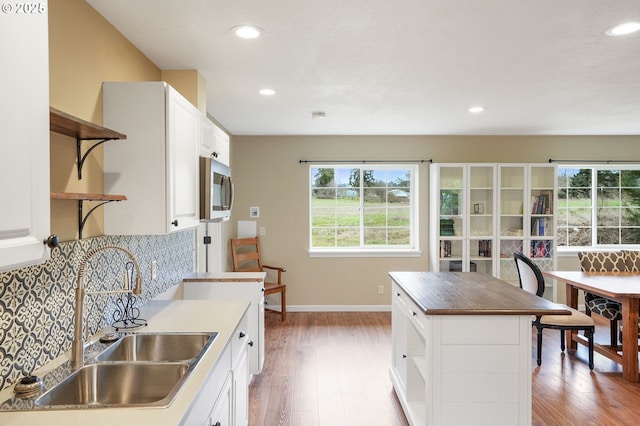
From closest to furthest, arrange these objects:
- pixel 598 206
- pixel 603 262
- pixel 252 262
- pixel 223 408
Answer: pixel 223 408
pixel 603 262
pixel 252 262
pixel 598 206

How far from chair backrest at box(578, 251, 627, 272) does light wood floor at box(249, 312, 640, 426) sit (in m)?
0.76

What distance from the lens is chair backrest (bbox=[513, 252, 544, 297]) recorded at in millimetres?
3604

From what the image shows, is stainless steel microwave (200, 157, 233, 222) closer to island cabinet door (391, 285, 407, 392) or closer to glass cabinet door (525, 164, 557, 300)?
island cabinet door (391, 285, 407, 392)

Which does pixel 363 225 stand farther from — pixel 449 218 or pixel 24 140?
pixel 24 140

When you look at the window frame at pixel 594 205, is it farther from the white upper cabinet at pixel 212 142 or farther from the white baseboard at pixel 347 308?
the white upper cabinet at pixel 212 142

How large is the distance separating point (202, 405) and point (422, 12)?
6.43 ft

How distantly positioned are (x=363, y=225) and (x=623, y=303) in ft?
10.0

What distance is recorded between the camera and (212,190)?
2.61 meters

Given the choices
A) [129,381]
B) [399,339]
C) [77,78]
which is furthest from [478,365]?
[77,78]

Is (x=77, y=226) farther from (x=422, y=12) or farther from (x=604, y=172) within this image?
(x=604, y=172)

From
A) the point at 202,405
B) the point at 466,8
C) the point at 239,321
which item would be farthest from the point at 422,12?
the point at 202,405

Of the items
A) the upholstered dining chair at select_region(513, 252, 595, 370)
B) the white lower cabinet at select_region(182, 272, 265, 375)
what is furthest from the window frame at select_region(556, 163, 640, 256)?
the white lower cabinet at select_region(182, 272, 265, 375)

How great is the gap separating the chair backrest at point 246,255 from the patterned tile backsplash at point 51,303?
262 centimetres

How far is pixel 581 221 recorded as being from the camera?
18.6 ft
